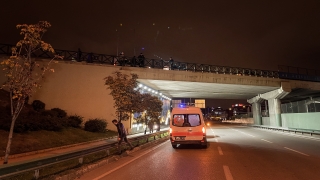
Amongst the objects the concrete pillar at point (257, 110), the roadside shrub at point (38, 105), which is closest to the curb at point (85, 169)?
the roadside shrub at point (38, 105)

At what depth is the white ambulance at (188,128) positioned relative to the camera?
13.3 meters

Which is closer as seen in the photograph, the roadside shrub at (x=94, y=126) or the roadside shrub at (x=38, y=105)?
the roadside shrub at (x=38, y=105)

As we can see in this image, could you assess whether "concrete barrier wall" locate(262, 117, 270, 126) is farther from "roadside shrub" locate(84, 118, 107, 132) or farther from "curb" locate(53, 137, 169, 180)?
"curb" locate(53, 137, 169, 180)

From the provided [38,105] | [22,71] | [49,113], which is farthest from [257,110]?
[22,71]

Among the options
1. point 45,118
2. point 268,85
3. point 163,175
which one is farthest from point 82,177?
point 268,85

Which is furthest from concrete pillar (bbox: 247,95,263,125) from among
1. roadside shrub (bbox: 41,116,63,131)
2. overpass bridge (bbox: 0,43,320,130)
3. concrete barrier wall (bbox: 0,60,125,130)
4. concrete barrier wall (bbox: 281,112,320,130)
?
roadside shrub (bbox: 41,116,63,131)

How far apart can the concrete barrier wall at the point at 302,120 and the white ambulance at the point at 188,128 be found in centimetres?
1914

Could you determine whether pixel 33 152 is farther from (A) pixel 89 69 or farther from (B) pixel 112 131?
(A) pixel 89 69

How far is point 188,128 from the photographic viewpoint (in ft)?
43.8

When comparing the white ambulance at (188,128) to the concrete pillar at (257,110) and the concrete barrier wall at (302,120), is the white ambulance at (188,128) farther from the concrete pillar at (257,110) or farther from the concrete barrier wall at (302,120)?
the concrete pillar at (257,110)

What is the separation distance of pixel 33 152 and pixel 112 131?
34.9ft

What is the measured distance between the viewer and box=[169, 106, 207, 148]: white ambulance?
1326 cm

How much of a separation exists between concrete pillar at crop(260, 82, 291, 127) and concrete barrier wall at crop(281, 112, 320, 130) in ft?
4.68

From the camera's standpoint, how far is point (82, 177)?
290 inches
